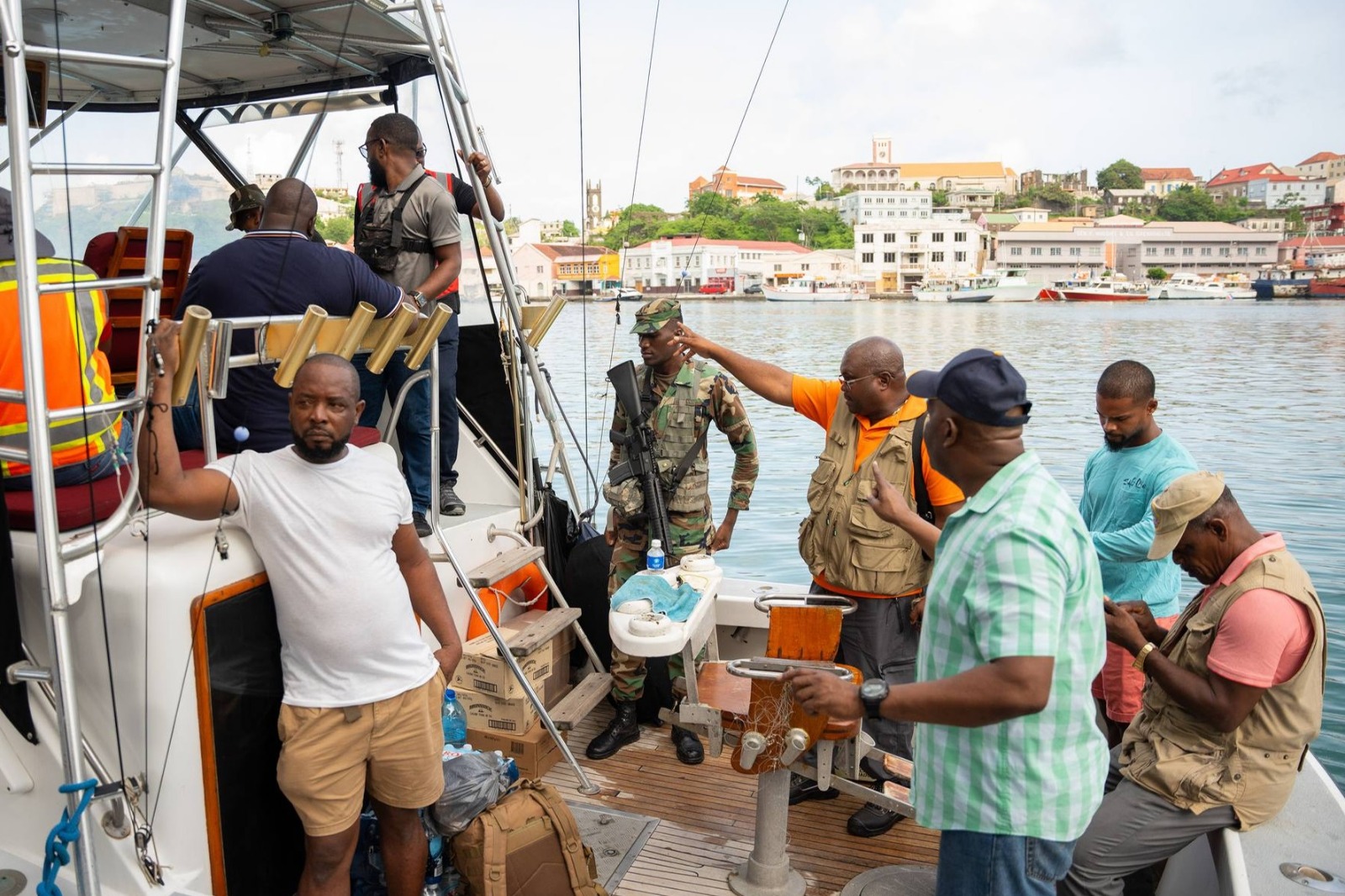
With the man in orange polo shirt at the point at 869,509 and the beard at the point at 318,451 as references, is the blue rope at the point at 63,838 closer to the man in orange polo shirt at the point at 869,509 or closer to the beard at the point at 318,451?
the beard at the point at 318,451

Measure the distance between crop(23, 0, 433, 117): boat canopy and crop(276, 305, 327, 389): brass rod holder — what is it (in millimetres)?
1645

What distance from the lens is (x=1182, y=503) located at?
2791mm

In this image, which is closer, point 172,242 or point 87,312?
point 87,312

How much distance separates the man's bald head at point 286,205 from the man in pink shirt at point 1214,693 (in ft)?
8.79

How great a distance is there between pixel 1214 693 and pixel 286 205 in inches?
117

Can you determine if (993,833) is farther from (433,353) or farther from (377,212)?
(377,212)

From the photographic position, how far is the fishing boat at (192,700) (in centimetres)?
231

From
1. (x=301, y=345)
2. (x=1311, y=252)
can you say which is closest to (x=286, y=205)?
(x=301, y=345)

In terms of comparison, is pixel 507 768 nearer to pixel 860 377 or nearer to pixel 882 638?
pixel 882 638

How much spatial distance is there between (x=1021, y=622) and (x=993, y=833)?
0.50 m

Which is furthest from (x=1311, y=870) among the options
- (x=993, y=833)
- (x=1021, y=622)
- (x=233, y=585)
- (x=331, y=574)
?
(x=233, y=585)

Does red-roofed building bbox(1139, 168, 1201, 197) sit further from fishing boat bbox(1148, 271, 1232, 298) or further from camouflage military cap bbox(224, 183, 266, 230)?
camouflage military cap bbox(224, 183, 266, 230)

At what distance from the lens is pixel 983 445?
2020mm

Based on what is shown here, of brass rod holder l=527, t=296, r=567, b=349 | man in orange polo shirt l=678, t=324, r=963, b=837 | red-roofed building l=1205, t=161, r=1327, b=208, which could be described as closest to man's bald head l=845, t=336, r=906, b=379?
man in orange polo shirt l=678, t=324, r=963, b=837
